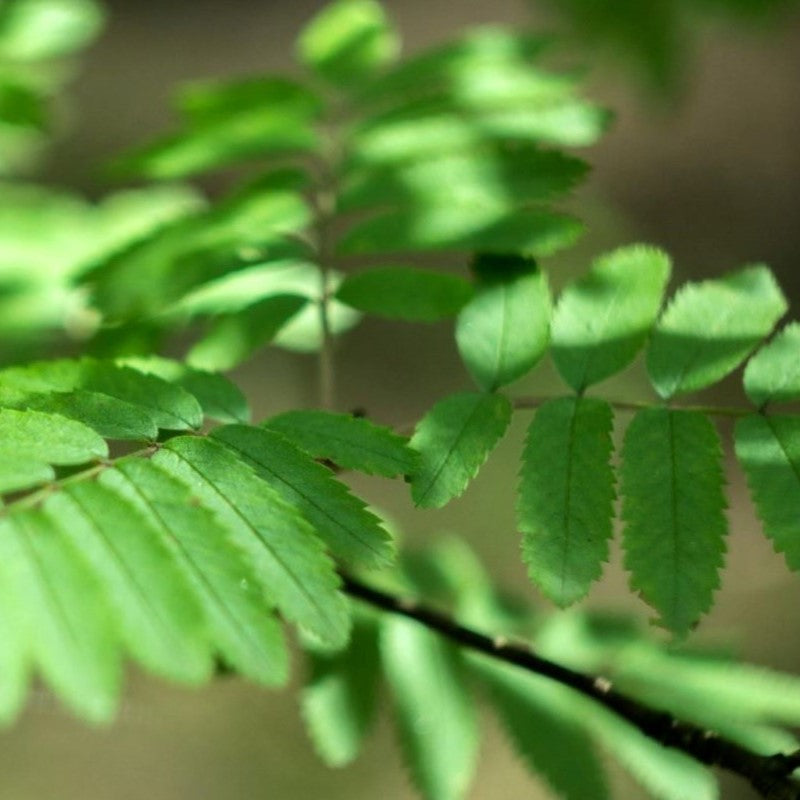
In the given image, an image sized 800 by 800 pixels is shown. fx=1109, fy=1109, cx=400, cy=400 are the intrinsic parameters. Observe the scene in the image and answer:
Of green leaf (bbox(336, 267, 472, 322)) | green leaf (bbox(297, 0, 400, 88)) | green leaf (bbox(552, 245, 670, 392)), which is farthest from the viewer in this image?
green leaf (bbox(297, 0, 400, 88))

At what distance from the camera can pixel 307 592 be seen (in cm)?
102

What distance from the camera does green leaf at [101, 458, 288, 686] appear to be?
3.16 feet

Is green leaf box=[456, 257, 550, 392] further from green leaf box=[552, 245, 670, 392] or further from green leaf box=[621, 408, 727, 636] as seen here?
green leaf box=[621, 408, 727, 636]

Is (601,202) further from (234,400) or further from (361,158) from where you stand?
(234,400)

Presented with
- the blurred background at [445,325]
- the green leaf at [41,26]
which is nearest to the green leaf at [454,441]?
the blurred background at [445,325]

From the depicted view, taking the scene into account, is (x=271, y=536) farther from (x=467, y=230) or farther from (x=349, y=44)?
(x=349, y=44)

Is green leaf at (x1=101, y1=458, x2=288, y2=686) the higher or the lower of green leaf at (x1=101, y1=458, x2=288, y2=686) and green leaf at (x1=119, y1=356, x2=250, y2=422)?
the lower

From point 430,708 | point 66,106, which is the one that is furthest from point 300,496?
point 66,106

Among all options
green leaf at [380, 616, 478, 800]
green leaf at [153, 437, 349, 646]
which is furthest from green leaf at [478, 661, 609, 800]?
green leaf at [153, 437, 349, 646]

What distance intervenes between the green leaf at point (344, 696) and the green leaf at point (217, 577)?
2.11 ft

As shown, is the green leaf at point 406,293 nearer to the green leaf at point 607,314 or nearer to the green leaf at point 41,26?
the green leaf at point 607,314

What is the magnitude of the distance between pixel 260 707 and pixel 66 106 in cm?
399

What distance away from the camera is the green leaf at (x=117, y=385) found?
121 cm

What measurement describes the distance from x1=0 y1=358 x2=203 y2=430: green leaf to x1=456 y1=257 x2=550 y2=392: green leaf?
361 millimetres
